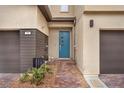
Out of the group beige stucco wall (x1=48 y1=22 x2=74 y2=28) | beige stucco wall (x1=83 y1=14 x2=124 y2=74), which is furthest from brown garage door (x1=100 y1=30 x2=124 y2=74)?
beige stucco wall (x1=48 y1=22 x2=74 y2=28)

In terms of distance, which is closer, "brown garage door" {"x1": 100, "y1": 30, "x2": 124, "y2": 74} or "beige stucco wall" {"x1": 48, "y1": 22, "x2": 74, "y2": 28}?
"brown garage door" {"x1": 100, "y1": 30, "x2": 124, "y2": 74}

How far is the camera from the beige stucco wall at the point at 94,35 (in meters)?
9.43

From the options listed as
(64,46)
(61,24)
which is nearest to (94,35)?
(61,24)

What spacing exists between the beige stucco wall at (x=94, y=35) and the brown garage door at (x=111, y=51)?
42 cm

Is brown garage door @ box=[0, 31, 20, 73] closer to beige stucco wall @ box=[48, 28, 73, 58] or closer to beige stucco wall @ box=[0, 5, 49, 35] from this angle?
beige stucco wall @ box=[0, 5, 49, 35]

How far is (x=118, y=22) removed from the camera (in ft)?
31.0

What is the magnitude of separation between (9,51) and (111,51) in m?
4.45

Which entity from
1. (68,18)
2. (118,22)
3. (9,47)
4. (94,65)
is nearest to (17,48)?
(9,47)

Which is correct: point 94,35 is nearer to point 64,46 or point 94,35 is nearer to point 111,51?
point 111,51

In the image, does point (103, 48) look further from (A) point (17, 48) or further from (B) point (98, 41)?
(A) point (17, 48)

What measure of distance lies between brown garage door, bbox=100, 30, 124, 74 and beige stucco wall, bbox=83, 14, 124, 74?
419 mm

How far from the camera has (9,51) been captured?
33.6ft

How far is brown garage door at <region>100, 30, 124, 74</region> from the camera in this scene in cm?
988

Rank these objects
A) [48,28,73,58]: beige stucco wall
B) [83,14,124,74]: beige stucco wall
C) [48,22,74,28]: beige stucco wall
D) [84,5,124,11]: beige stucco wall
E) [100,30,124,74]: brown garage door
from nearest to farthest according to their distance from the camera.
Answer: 1. [84,5,124,11]: beige stucco wall
2. [83,14,124,74]: beige stucco wall
3. [100,30,124,74]: brown garage door
4. [48,22,74,28]: beige stucco wall
5. [48,28,73,58]: beige stucco wall
